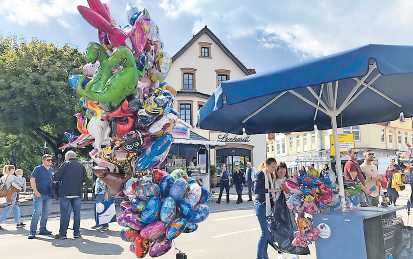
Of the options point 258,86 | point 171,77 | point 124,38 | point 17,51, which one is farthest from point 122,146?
point 171,77

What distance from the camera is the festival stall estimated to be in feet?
13.2

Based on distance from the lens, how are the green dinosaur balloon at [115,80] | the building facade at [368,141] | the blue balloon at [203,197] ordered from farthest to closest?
→ the building facade at [368,141] < the blue balloon at [203,197] < the green dinosaur balloon at [115,80]

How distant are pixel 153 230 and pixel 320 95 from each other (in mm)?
2779

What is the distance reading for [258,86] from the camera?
4449 mm

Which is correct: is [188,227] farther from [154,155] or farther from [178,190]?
[154,155]

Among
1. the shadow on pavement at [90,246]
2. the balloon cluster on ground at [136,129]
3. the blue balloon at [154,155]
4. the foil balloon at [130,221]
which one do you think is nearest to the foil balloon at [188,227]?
the balloon cluster on ground at [136,129]

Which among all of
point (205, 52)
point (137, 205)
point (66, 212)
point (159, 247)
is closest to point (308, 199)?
point (159, 247)

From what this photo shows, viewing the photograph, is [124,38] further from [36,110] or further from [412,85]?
[36,110]

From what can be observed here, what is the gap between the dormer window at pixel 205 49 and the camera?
33.5 meters

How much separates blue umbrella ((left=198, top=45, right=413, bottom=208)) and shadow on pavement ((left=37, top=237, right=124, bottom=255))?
11.4ft

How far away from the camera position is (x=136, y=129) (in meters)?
5.02

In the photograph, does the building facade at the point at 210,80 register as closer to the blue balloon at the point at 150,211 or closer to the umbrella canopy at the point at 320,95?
the umbrella canopy at the point at 320,95

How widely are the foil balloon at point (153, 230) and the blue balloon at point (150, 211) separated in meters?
0.05

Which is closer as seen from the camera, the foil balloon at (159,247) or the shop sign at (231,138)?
the foil balloon at (159,247)
